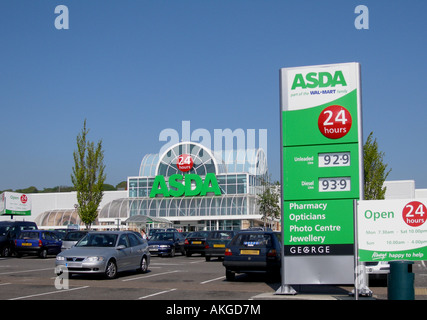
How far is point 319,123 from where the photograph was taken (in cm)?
1309

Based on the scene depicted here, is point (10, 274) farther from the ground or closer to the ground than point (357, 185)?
closer to the ground

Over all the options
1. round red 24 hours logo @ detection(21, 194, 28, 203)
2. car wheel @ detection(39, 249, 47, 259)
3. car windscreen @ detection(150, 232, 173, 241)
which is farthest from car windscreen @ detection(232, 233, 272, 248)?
round red 24 hours logo @ detection(21, 194, 28, 203)

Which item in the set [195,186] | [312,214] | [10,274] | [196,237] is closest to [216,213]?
[195,186]

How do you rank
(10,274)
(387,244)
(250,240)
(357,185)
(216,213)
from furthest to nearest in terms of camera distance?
1. (216,213)
2. (10,274)
3. (250,240)
4. (357,185)
5. (387,244)

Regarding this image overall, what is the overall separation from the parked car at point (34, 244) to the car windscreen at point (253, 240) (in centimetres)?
1742

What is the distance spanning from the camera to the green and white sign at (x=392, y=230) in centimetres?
1086

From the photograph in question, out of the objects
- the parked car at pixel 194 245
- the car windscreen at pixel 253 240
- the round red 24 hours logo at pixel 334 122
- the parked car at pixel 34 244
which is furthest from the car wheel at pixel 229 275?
the parked car at pixel 34 244

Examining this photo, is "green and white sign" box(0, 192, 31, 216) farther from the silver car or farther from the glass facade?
the silver car

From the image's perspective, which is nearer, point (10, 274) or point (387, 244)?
point (387, 244)

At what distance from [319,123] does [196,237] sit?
A: 2125cm

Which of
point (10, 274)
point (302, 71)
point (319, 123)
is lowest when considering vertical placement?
point (10, 274)

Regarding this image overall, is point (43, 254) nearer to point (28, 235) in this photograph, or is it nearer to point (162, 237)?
point (28, 235)
